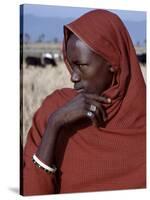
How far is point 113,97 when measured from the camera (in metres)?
5.04

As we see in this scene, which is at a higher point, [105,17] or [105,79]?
[105,17]

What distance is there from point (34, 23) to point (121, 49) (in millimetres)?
633

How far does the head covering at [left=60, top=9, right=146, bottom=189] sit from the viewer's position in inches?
196

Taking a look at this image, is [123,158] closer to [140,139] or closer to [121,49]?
[140,139]

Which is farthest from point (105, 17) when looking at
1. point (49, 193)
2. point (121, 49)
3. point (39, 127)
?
point (49, 193)

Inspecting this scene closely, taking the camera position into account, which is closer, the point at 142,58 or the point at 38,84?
the point at 38,84

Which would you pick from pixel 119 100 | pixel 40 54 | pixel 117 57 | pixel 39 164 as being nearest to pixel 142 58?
pixel 117 57

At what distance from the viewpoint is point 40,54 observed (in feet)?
16.1

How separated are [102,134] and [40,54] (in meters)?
0.71

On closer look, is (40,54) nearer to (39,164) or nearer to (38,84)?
(38,84)

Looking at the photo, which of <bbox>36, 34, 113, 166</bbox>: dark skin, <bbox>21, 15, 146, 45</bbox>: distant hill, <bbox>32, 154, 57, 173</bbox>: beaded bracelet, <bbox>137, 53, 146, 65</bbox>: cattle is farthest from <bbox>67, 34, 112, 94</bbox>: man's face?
<bbox>32, 154, 57, 173</bbox>: beaded bracelet

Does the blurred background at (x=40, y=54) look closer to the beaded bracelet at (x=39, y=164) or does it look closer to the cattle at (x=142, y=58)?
the beaded bracelet at (x=39, y=164)

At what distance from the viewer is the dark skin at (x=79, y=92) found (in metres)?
4.91

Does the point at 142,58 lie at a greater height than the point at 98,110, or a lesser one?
greater
